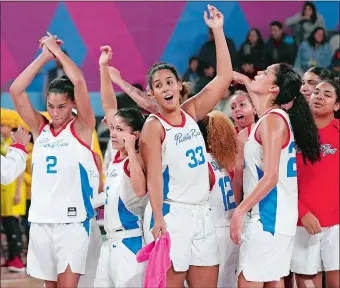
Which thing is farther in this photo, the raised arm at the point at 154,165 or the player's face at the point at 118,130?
the player's face at the point at 118,130

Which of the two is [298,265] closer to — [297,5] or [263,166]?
[263,166]

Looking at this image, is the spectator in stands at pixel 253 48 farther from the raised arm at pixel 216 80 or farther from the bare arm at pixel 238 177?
the raised arm at pixel 216 80

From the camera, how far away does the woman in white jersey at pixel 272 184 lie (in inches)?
193

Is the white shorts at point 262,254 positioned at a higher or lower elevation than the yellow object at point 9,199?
lower

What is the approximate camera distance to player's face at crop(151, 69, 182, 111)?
511cm

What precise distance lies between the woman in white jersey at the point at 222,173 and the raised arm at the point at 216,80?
0.32 meters

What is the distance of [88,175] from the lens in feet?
18.3

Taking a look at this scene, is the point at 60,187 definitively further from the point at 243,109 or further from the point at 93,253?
the point at 243,109

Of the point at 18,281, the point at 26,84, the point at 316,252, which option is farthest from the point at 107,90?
the point at 18,281

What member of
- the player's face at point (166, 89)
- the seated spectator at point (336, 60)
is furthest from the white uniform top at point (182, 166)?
the seated spectator at point (336, 60)

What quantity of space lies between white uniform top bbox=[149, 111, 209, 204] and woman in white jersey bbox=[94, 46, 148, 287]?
218mm

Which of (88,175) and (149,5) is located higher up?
(149,5)

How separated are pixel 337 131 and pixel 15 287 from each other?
14.0ft

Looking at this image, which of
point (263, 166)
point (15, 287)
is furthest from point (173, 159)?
point (15, 287)
